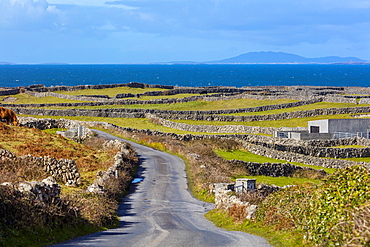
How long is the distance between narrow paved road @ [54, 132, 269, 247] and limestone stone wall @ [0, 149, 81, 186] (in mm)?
3420

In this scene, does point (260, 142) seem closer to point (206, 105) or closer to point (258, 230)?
point (206, 105)

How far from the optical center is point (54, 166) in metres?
31.3

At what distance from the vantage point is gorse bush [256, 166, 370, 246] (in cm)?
1297

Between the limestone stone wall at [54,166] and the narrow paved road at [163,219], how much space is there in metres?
3.42

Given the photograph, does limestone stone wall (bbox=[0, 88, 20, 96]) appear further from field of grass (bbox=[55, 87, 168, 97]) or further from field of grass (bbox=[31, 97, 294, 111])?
field of grass (bbox=[31, 97, 294, 111])

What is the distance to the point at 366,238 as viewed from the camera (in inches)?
480

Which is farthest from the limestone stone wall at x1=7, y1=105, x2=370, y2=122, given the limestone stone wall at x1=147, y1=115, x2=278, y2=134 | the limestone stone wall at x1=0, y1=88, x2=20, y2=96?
the limestone stone wall at x1=0, y1=88, x2=20, y2=96

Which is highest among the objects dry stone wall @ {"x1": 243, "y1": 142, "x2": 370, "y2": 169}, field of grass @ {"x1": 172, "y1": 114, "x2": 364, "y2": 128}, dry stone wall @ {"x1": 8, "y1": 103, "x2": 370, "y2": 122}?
dry stone wall @ {"x1": 8, "y1": 103, "x2": 370, "y2": 122}

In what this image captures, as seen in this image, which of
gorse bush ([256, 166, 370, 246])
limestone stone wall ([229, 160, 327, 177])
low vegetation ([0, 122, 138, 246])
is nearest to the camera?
gorse bush ([256, 166, 370, 246])

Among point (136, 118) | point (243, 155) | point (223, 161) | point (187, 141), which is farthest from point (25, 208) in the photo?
point (136, 118)

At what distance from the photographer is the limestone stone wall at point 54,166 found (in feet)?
102

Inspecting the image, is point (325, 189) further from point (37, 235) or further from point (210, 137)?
point (210, 137)

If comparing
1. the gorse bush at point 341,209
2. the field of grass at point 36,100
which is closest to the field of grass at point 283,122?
the field of grass at point 36,100

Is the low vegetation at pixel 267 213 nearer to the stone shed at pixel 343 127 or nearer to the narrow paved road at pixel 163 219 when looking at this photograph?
the narrow paved road at pixel 163 219
